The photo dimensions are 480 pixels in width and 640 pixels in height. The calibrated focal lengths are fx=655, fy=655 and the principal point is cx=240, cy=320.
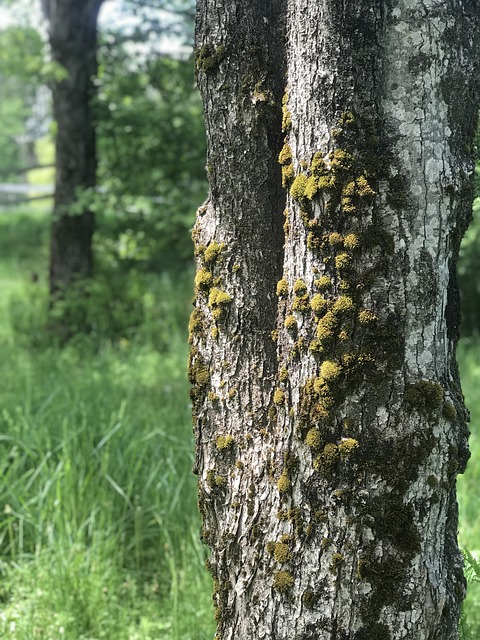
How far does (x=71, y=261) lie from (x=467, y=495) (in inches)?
236

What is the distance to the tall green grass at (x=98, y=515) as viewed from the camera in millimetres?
2953

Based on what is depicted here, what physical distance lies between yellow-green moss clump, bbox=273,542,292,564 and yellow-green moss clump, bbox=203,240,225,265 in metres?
0.89

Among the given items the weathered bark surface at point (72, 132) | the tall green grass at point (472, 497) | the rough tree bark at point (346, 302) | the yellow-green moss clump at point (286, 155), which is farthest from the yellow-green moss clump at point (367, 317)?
the weathered bark surface at point (72, 132)

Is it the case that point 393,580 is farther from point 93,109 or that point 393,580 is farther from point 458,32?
point 93,109

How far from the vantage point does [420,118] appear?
1781 mm

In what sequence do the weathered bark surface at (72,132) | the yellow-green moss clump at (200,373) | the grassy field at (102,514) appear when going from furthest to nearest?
the weathered bark surface at (72,132) → the grassy field at (102,514) → the yellow-green moss clump at (200,373)

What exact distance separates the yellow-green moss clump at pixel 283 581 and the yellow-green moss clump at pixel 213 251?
→ 967mm

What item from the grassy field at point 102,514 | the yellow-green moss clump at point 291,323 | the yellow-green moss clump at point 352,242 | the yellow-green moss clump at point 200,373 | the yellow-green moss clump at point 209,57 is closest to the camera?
the yellow-green moss clump at point 352,242

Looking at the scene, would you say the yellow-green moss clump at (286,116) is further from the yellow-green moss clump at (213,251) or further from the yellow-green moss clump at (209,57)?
the yellow-green moss clump at (213,251)

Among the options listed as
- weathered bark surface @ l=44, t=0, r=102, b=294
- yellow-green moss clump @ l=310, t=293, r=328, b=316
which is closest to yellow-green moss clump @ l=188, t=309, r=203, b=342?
yellow-green moss clump @ l=310, t=293, r=328, b=316

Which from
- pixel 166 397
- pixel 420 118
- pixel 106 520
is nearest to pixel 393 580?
pixel 420 118

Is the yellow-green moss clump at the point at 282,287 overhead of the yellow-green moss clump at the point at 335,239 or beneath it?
beneath

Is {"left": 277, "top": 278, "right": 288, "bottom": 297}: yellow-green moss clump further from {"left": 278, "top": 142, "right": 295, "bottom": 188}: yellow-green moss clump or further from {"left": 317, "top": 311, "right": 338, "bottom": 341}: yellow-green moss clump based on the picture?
{"left": 278, "top": 142, "right": 295, "bottom": 188}: yellow-green moss clump

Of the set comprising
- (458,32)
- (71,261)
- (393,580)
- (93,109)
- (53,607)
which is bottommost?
(53,607)
